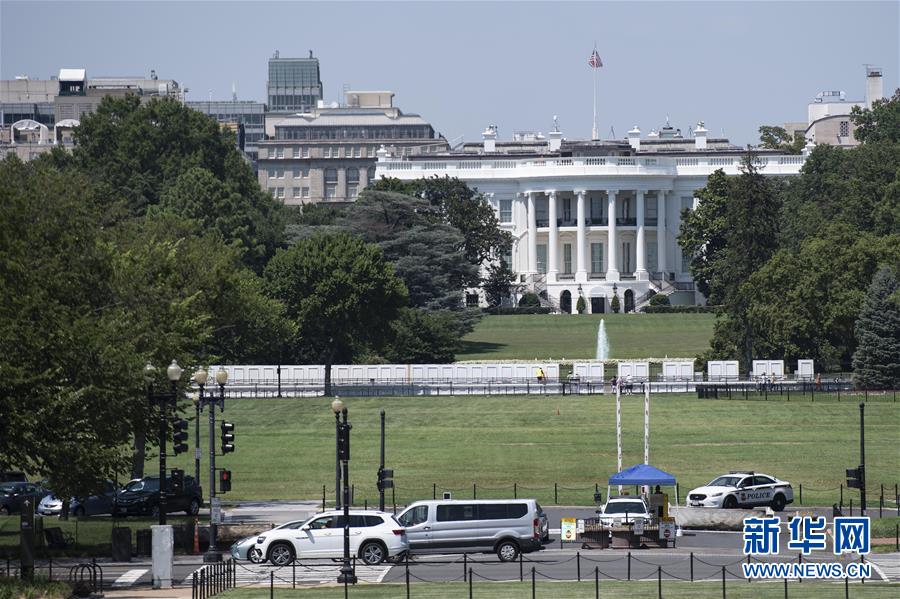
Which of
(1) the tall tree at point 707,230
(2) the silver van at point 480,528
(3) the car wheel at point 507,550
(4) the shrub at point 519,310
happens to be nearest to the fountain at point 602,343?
(4) the shrub at point 519,310

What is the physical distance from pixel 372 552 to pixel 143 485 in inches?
590

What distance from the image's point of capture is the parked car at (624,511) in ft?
183

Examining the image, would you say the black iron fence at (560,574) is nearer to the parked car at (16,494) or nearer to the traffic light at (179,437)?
the traffic light at (179,437)

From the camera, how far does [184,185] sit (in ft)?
446

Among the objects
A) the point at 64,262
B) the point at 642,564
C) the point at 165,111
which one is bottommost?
the point at 642,564

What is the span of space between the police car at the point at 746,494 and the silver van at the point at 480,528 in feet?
38.1

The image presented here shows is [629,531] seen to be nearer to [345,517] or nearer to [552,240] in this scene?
[345,517]

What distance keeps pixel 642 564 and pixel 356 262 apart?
65410 millimetres

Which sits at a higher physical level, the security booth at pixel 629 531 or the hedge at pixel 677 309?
the hedge at pixel 677 309

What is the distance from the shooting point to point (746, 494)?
62438mm

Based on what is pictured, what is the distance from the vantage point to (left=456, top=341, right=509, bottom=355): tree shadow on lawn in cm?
13273

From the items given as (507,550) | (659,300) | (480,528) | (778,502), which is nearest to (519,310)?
(659,300)

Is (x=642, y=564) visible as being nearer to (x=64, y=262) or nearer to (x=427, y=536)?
(x=427, y=536)

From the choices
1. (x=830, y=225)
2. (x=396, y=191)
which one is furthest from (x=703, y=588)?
(x=396, y=191)
